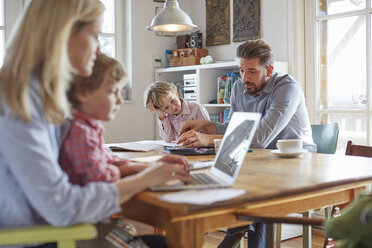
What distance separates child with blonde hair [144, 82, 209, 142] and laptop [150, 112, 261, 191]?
155cm

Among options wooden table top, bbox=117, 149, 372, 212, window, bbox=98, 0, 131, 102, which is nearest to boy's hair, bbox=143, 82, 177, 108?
wooden table top, bbox=117, 149, 372, 212

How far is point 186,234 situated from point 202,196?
0.34 feet

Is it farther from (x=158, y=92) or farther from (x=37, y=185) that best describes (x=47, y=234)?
(x=158, y=92)

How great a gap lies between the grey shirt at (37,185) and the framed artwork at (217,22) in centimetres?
345

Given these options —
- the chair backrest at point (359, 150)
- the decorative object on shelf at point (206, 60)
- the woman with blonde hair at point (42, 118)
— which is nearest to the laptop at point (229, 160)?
the woman with blonde hair at point (42, 118)

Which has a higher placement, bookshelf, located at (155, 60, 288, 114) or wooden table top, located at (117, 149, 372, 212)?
bookshelf, located at (155, 60, 288, 114)

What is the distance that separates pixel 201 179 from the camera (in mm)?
1434

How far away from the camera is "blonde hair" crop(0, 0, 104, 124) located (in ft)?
3.49

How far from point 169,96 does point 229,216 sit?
197 cm

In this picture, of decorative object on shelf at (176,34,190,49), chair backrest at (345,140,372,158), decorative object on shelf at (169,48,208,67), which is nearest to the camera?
chair backrest at (345,140,372,158)

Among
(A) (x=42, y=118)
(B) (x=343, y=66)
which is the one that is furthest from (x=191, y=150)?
(B) (x=343, y=66)

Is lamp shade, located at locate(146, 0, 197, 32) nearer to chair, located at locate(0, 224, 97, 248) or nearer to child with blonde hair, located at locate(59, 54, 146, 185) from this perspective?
child with blonde hair, located at locate(59, 54, 146, 185)

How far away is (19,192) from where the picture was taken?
3.56 feet

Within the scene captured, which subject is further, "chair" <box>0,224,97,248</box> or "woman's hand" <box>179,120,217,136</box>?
"woman's hand" <box>179,120,217,136</box>
